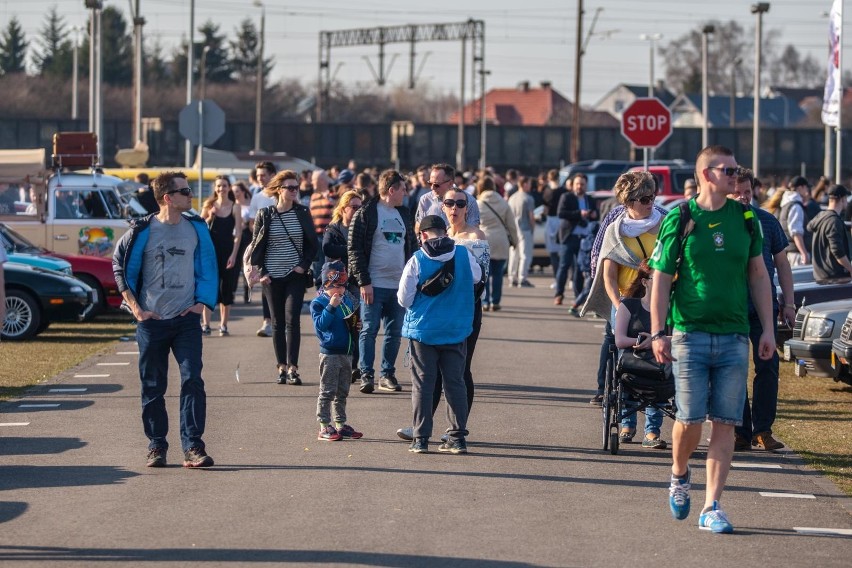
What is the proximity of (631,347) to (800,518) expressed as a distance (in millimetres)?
1982

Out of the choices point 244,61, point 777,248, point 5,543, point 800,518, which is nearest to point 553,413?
point 777,248

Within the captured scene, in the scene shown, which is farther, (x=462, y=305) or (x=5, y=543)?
(x=462, y=305)

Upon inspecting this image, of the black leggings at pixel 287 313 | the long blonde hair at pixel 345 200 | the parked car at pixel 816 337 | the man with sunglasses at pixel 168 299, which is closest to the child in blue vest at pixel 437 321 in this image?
the man with sunglasses at pixel 168 299

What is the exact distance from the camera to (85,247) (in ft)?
71.7

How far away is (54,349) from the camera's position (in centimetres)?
1650

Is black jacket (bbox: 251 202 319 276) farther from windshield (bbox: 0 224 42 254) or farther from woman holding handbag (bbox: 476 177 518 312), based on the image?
windshield (bbox: 0 224 42 254)

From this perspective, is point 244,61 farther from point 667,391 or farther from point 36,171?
point 667,391

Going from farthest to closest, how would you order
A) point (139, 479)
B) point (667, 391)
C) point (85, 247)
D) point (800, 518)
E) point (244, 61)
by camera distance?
point (244, 61)
point (85, 247)
point (667, 391)
point (139, 479)
point (800, 518)

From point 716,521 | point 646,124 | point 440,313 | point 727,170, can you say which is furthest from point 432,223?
Result: point 646,124

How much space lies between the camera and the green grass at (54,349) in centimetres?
1380

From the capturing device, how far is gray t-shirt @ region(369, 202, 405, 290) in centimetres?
1249

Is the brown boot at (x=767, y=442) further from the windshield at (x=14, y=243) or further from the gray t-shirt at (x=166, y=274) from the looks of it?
the windshield at (x=14, y=243)

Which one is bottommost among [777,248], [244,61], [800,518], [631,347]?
[800,518]

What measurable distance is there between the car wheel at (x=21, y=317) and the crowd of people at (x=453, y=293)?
3.41 meters
